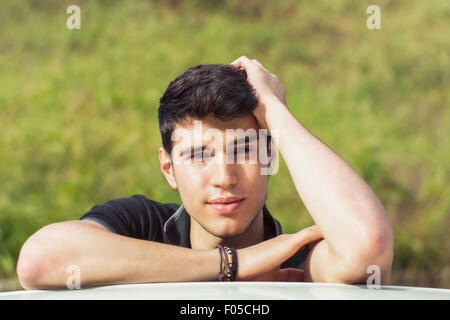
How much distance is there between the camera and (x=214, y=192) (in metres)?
2.18

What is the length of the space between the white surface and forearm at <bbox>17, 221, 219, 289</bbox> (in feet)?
0.31

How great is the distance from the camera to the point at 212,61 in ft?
29.1

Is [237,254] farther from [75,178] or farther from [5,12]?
[5,12]

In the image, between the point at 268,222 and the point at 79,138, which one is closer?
the point at 268,222

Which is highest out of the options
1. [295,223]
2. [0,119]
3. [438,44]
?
[438,44]

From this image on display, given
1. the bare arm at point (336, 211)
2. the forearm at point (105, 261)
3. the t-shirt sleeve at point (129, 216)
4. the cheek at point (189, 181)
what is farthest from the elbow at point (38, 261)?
the bare arm at point (336, 211)

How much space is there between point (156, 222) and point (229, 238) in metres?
0.32

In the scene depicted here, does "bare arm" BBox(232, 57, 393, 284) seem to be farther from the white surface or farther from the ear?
the ear

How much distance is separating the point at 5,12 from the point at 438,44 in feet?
20.4

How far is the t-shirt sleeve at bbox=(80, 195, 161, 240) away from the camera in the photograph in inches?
89.6

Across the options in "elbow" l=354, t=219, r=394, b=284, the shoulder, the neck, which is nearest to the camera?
"elbow" l=354, t=219, r=394, b=284

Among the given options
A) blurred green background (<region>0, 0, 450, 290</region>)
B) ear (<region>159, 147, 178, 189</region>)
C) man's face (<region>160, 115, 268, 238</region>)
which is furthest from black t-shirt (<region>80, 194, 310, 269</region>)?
blurred green background (<region>0, 0, 450, 290</region>)

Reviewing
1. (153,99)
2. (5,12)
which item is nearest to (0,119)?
(153,99)

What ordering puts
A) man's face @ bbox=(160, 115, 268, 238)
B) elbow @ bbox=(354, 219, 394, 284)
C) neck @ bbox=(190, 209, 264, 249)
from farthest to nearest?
1. neck @ bbox=(190, 209, 264, 249)
2. man's face @ bbox=(160, 115, 268, 238)
3. elbow @ bbox=(354, 219, 394, 284)
